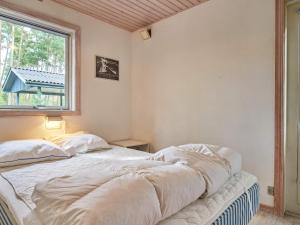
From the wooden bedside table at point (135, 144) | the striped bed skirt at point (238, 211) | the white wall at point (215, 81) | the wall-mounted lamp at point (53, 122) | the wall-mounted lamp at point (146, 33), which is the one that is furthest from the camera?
the wall-mounted lamp at point (146, 33)

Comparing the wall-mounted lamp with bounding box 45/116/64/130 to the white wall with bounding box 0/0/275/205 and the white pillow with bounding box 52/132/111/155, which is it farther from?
the white pillow with bounding box 52/132/111/155

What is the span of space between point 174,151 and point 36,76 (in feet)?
6.97

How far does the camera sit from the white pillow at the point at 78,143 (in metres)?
2.33

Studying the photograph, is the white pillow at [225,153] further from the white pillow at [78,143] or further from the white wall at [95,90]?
the white wall at [95,90]

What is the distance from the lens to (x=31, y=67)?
2.65 metres

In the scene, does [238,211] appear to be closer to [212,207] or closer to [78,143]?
[212,207]

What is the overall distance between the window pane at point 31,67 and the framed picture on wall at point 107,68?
50 cm

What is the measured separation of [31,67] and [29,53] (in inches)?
6.7

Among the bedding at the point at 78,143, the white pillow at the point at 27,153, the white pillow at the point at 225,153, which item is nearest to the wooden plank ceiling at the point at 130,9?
the bedding at the point at 78,143

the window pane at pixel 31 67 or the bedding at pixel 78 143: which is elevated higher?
the window pane at pixel 31 67

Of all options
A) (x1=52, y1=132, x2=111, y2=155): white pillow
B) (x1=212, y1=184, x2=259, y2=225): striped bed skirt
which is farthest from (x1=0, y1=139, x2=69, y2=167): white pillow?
(x1=212, y1=184, x2=259, y2=225): striped bed skirt

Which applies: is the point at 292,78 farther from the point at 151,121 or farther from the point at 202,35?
the point at 151,121

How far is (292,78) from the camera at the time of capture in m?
2.26

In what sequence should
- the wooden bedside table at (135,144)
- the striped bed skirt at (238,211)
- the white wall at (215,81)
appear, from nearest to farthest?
the striped bed skirt at (238,211)
the white wall at (215,81)
the wooden bedside table at (135,144)
